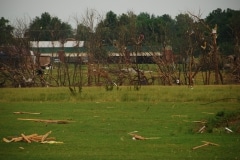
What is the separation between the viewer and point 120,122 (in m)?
18.0

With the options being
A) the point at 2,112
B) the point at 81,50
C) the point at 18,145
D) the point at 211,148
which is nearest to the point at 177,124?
the point at 211,148

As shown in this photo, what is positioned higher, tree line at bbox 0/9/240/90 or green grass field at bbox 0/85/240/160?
tree line at bbox 0/9/240/90

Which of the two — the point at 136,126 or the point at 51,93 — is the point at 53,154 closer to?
the point at 136,126

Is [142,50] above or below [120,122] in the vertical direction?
above

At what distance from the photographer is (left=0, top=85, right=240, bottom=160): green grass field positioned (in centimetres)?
1181

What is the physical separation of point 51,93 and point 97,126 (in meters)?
11.7

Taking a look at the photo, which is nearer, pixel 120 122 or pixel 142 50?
pixel 120 122

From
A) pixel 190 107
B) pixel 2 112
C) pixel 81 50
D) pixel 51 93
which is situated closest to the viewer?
pixel 2 112

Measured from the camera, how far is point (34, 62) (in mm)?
39719

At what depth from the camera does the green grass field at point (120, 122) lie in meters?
11.8

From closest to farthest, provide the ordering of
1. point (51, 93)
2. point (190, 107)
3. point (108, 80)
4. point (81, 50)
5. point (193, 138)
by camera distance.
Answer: point (193, 138)
point (190, 107)
point (51, 93)
point (108, 80)
point (81, 50)

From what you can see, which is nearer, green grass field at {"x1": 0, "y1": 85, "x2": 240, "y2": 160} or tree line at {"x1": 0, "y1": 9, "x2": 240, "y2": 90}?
green grass field at {"x1": 0, "y1": 85, "x2": 240, "y2": 160}

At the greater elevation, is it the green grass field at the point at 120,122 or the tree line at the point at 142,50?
the tree line at the point at 142,50

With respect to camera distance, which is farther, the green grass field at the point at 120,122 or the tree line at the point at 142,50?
the tree line at the point at 142,50
